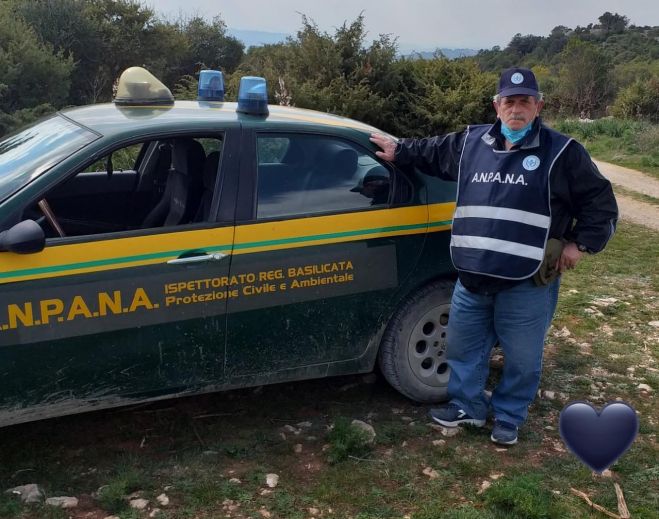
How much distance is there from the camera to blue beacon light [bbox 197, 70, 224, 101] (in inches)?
168

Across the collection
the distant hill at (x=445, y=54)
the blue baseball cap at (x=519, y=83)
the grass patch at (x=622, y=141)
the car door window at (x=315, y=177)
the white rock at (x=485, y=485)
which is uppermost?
the distant hill at (x=445, y=54)

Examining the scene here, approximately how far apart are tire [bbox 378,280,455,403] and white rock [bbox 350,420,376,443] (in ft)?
0.99

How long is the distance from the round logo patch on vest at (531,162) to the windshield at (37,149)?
1995 mm

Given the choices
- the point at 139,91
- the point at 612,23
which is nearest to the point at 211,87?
the point at 139,91

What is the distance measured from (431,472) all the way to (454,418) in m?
0.53

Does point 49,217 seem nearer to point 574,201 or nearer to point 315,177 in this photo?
point 315,177

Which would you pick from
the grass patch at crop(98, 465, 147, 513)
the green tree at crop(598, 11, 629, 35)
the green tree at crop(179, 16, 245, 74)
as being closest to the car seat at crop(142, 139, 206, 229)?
the grass patch at crop(98, 465, 147, 513)

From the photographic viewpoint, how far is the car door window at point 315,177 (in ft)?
11.6

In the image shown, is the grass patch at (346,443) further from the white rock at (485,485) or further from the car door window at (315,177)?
the car door window at (315,177)

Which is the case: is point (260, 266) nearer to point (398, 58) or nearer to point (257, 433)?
point (257, 433)

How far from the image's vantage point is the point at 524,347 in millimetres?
3643

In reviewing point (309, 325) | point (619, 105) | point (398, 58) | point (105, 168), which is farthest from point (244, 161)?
point (619, 105)

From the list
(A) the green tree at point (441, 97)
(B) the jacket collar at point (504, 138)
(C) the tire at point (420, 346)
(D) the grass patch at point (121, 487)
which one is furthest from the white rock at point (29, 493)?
(A) the green tree at point (441, 97)

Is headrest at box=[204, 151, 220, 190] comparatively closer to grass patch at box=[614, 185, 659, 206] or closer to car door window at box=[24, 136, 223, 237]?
car door window at box=[24, 136, 223, 237]
